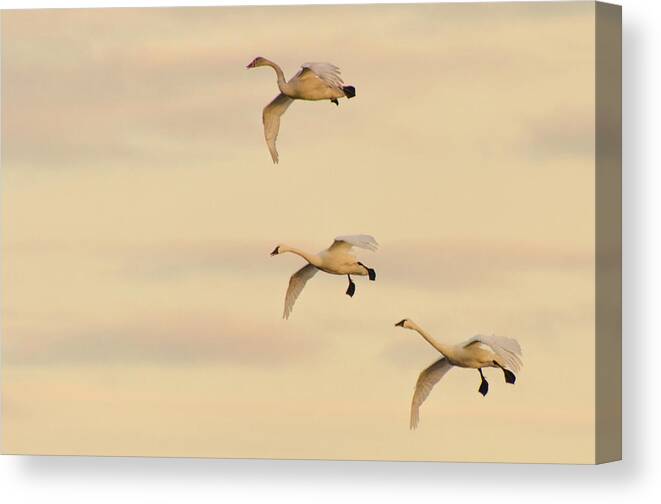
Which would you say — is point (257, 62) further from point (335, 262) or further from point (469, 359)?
point (469, 359)

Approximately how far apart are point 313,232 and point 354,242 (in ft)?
0.41

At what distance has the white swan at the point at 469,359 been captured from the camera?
5742 millimetres

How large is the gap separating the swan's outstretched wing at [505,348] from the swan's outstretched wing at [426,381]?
0.35 feet

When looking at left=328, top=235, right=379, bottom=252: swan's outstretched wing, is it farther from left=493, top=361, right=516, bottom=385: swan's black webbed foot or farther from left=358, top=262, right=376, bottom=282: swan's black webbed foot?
left=493, top=361, right=516, bottom=385: swan's black webbed foot

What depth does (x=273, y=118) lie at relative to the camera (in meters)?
5.85

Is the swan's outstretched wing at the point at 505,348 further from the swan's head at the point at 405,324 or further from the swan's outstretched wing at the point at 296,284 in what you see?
the swan's outstretched wing at the point at 296,284

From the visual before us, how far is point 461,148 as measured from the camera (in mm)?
5770

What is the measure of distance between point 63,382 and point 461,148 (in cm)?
137

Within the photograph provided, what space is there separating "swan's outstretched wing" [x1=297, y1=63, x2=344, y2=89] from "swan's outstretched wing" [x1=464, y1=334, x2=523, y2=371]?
2.75 ft

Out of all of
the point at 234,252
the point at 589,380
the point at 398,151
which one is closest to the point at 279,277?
the point at 234,252

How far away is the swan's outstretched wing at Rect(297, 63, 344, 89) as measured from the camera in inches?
229

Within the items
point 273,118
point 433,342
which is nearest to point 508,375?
point 433,342

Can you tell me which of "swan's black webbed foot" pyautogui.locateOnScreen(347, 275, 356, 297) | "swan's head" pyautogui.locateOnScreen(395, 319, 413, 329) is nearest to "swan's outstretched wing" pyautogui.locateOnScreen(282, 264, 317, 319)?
"swan's black webbed foot" pyautogui.locateOnScreen(347, 275, 356, 297)

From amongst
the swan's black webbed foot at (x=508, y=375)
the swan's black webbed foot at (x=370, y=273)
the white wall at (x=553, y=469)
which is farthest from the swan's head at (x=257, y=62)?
the swan's black webbed foot at (x=508, y=375)
